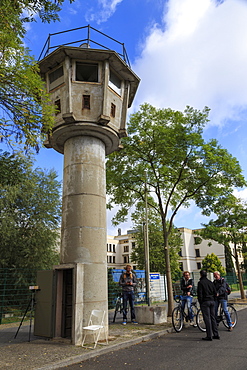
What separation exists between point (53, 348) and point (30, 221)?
13.2 m

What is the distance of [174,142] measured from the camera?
13383mm

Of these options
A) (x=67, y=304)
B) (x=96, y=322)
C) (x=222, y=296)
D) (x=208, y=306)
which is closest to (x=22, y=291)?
(x=67, y=304)

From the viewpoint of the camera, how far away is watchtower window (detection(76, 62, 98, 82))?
1070cm

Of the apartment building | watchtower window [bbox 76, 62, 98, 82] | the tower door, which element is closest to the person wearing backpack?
the tower door

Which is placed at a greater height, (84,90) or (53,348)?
(84,90)

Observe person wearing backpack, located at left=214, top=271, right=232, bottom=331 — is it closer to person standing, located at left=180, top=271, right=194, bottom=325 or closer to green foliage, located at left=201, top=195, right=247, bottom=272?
person standing, located at left=180, top=271, right=194, bottom=325

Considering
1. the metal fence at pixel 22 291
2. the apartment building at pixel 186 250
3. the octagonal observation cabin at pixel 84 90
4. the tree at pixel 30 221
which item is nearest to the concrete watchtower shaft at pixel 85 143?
the octagonal observation cabin at pixel 84 90

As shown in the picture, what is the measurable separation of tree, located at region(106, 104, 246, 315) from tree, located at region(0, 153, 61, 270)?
6.16m

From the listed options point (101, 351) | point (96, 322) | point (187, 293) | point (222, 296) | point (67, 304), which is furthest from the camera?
point (187, 293)

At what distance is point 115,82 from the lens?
1138 cm

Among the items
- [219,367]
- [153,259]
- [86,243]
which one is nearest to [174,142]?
[86,243]

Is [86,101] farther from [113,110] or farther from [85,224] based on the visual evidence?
[85,224]

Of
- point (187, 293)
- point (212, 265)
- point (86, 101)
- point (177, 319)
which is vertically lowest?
point (177, 319)

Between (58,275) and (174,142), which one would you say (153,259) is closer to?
(174,142)
